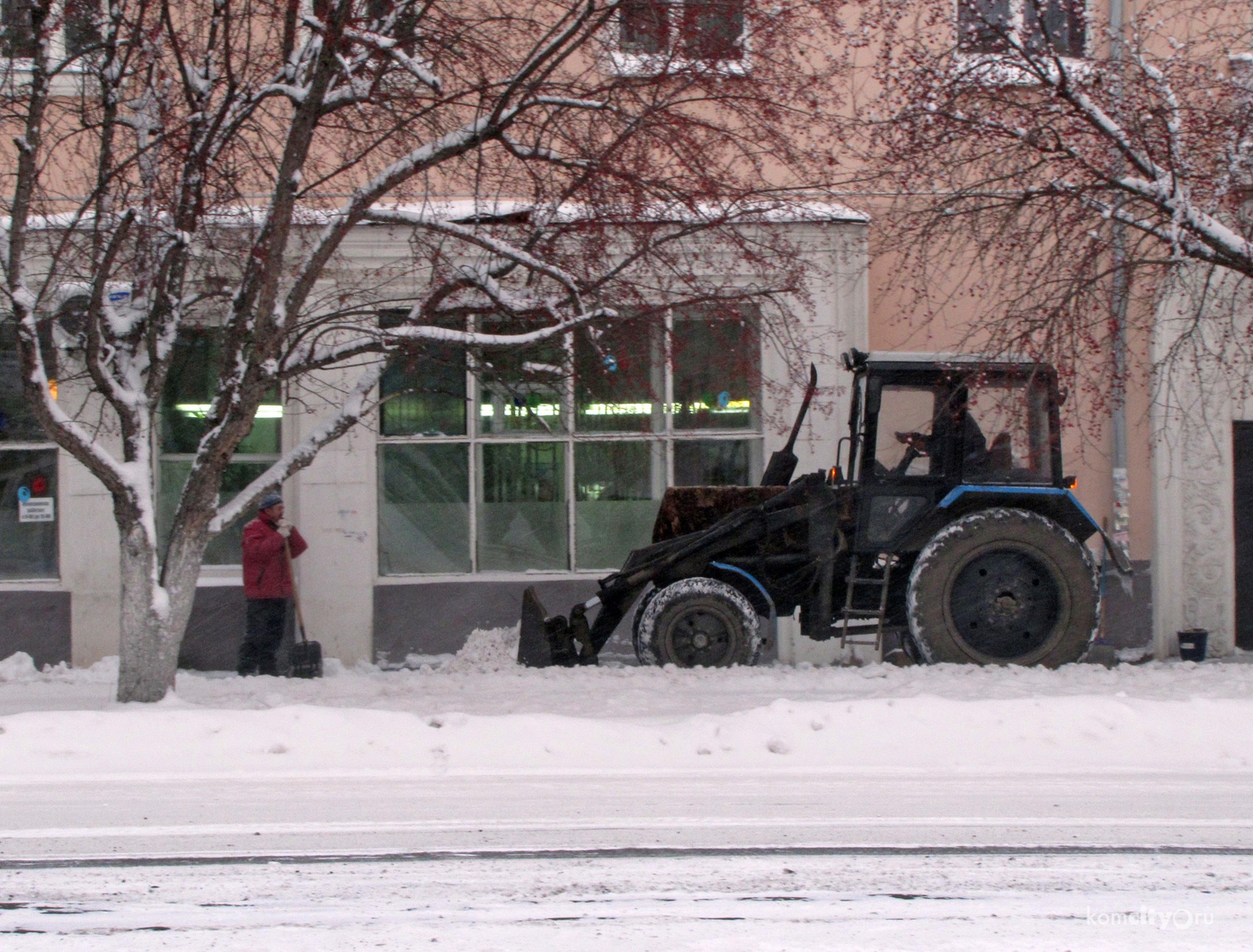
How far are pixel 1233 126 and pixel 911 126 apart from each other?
212 cm

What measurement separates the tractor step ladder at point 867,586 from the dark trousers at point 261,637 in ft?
16.9

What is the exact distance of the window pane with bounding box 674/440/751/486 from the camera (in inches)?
459

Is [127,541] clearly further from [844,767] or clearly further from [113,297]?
[844,767]

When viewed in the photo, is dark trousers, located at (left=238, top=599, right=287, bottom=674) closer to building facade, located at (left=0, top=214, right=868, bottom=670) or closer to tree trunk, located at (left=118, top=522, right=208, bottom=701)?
building facade, located at (left=0, top=214, right=868, bottom=670)

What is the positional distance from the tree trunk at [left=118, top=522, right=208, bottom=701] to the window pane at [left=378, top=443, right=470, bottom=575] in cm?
444

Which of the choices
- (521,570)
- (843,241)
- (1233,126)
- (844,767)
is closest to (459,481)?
(521,570)

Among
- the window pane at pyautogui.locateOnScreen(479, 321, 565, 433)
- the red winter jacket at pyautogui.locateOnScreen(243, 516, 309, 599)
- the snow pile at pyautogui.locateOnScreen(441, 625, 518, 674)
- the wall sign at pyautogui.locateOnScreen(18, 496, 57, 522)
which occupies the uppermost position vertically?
the window pane at pyautogui.locateOnScreen(479, 321, 565, 433)

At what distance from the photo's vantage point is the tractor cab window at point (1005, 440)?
342 inches

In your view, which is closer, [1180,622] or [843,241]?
[843,241]

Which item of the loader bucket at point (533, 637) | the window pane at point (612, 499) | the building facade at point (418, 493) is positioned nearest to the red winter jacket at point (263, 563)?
the building facade at point (418, 493)

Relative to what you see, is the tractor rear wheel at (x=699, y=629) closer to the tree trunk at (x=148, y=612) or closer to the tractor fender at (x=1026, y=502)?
the tractor fender at (x=1026, y=502)

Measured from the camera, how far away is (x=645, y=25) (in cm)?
735

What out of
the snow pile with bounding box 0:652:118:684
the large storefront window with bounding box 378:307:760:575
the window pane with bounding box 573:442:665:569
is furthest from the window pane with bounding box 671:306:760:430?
the snow pile with bounding box 0:652:118:684

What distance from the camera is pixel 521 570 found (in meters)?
11.5
